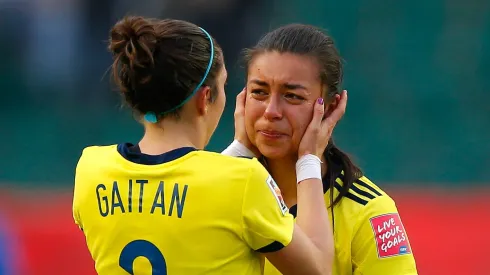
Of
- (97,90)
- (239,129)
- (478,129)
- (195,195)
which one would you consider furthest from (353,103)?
(195,195)

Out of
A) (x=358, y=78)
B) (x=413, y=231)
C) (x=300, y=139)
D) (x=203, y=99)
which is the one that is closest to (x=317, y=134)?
(x=300, y=139)

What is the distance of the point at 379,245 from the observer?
3.04 meters

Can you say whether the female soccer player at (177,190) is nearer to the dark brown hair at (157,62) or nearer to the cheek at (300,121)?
the dark brown hair at (157,62)

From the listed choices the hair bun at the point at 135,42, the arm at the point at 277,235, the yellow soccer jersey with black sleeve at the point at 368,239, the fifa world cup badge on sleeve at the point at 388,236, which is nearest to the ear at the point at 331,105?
the yellow soccer jersey with black sleeve at the point at 368,239

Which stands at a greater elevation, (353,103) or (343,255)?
(353,103)

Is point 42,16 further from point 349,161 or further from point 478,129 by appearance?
point 349,161

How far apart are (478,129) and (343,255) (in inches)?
389

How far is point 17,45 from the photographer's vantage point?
12672 millimetres

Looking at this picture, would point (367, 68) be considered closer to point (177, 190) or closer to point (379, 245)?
point (379, 245)

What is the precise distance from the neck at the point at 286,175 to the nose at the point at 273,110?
0.24m

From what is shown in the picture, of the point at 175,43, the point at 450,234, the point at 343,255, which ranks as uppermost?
the point at 175,43

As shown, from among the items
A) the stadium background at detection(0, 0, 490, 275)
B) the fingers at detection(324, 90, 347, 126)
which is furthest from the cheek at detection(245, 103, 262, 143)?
the stadium background at detection(0, 0, 490, 275)

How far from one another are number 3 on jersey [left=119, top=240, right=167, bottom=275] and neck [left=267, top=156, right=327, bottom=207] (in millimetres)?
815

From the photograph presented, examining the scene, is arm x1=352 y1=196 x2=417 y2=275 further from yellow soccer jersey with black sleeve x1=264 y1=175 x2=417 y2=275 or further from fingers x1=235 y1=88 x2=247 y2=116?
fingers x1=235 y1=88 x2=247 y2=116
